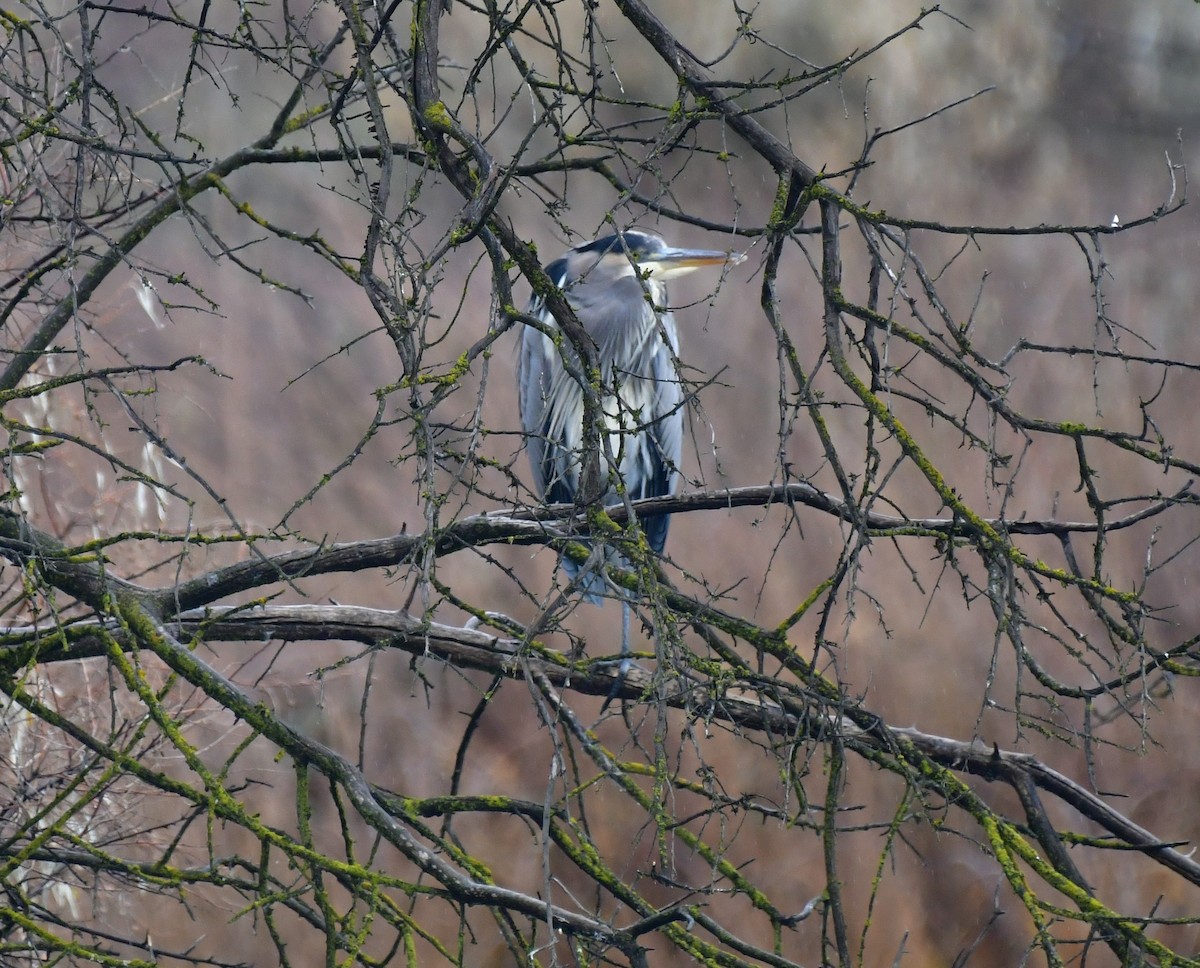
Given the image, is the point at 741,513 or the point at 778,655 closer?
the point at 778,655

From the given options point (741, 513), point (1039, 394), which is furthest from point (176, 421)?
point (1039, 394)

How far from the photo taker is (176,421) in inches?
208

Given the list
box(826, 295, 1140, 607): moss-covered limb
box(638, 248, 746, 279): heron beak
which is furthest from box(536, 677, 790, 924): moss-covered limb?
box(638, 248, 746, 279): heron beak

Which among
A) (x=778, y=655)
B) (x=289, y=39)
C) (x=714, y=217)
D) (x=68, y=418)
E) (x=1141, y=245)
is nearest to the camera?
(x=289, y=39)

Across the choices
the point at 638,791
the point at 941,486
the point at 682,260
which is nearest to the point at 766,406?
the point at 682,260

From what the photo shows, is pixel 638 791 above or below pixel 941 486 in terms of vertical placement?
below

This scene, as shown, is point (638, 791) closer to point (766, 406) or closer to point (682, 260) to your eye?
point (682, 260)

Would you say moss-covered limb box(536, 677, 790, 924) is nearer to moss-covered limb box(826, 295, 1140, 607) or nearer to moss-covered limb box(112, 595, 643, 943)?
moss-covered limb box(112, 595, 643, 943)

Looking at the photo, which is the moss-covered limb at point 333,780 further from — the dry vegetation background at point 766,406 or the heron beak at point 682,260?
the dry vegetation background at point 766,406

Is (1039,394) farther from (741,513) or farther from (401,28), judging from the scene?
(401,28)

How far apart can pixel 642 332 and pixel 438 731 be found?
3.10 m

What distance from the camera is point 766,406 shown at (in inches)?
237

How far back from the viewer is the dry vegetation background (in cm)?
542

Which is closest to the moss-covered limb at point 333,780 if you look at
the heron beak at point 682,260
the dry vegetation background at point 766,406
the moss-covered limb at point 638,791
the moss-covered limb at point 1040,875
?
the moss-covered limb at point 638,791
